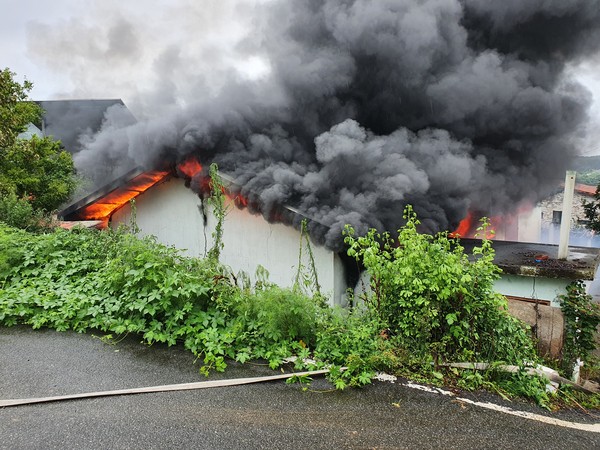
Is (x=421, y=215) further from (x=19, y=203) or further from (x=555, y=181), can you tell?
(x=19, y=203)

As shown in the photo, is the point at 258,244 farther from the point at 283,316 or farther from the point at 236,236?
the point at 283,316

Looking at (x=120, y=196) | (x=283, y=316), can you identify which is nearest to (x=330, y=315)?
(x=283, y=316)

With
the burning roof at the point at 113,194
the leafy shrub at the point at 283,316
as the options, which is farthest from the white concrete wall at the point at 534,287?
the burning roof at the point at 113,194

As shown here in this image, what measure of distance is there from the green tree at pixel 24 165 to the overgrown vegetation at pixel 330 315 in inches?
232

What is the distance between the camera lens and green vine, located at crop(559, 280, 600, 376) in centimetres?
604

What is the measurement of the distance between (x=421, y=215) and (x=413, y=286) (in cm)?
635

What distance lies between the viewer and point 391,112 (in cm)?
1059

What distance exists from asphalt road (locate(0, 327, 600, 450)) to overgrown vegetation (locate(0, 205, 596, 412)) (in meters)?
0.28

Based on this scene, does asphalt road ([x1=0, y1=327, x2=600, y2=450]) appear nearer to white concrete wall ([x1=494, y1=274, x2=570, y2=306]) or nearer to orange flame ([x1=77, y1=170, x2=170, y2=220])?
white concrete wall ([x1=494, y1=274, x2=570, y2=306])

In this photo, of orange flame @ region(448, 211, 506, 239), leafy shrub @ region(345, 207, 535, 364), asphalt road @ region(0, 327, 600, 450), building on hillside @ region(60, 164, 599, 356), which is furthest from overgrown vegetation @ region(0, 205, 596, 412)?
orange flame @ region(448, 211, 506, 239)

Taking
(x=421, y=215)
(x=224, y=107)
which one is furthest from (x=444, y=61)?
(x=224, y=107)

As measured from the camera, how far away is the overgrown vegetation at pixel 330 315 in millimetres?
3604

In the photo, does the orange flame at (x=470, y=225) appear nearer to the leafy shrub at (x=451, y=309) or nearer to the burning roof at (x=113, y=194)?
the leafy shrub at (x=451, y=309)

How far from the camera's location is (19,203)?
8.98 m
